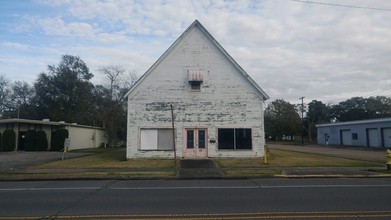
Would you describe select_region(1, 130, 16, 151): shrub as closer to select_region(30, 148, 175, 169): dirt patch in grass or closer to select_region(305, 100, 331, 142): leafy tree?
select_region(30, 148, 175, 169): dirt patch in grass

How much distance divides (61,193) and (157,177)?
197 inches

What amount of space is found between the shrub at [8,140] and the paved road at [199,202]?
86.8 ft

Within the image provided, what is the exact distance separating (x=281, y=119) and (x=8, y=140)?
221ft

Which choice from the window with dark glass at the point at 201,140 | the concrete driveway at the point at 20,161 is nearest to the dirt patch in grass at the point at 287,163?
the window with dark glass at the point at 201,140

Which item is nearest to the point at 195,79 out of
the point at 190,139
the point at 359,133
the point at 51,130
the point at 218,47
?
the point at 218,47

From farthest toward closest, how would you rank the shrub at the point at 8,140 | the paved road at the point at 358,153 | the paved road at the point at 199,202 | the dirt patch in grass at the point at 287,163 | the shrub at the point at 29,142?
the shrub at the point at 29,142
the shrub at the point at 8,140
the paved road at the point at 358,153
the dirt patch in grass at the point at 287,163
the paved road at the point at 199,202

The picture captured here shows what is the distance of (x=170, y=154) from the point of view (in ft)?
76.3

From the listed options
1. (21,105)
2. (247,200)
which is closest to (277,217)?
(247,200)

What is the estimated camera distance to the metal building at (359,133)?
41562mm

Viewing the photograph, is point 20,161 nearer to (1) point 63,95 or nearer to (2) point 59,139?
(2) point 59,139

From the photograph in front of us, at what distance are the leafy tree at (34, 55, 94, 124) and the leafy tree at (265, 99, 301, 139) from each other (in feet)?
159

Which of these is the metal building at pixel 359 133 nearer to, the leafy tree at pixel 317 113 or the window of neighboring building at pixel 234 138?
the window of neighboring building at pixel 234 138

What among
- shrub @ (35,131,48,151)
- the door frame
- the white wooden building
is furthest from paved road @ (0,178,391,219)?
shrub @ (35,131,48,151)

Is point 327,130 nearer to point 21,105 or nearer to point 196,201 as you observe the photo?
point 196,201
